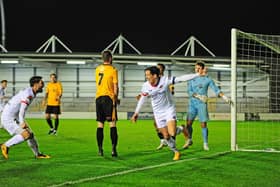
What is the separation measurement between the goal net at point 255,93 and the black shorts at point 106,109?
10.5ft

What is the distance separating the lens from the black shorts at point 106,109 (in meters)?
11.9

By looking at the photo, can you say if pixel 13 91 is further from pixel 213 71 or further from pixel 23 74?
pixel 213 71

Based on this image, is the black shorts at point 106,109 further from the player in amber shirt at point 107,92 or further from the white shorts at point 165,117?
the white shorts at point 165,117

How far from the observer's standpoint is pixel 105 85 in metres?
12.0

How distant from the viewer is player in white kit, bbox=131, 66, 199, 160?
37.3ft

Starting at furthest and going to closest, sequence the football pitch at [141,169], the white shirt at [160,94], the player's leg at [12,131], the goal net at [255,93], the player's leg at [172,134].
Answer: the goal net at [255,93] → the white shirt at [160,94] → the player's leg at [172,134] → the player's leg at [12,131] → the football pitch at [141,169]

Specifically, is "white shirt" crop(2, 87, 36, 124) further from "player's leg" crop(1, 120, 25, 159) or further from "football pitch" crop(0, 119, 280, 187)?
"football pitch" crop(0, 119, 280, 187)

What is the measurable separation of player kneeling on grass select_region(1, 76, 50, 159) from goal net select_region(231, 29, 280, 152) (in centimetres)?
494

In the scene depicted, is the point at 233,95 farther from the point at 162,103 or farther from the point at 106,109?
the point at 106,109

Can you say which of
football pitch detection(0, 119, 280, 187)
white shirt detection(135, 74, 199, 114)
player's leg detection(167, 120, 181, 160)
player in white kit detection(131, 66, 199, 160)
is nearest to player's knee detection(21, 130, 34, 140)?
football pitch detection(0, 119, 280, 187)

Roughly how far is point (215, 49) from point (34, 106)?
2043 centimetres

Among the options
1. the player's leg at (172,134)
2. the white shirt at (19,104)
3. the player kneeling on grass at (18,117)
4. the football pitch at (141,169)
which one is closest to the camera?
the football pitch at (141,169)

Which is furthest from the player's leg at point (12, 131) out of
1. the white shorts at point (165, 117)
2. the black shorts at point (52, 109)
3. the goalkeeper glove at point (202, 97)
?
the black shorts at point (52, 109)

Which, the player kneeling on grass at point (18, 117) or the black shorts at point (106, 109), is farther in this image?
the black shorts at point (106, 109)
